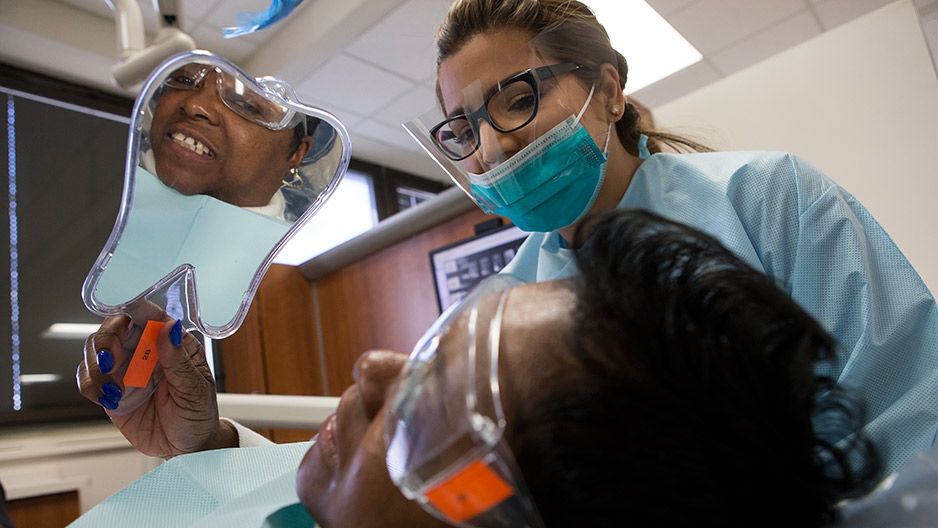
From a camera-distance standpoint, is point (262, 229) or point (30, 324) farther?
point (30, 324)

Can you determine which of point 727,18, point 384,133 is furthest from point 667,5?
point 384,133

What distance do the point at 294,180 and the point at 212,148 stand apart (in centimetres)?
16

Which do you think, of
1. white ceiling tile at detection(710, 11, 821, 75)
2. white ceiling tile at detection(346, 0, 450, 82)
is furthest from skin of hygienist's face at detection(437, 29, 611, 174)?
white ceiling tile at detection(710, 11, 821, 75)

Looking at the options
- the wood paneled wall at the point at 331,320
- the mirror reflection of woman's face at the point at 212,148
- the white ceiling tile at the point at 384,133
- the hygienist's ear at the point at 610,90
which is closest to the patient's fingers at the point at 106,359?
the mirror reflection of woman's face at the point at 212,148

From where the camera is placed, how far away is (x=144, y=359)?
1.01 m

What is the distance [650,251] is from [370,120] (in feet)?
14.0

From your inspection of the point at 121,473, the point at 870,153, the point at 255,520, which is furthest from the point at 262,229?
the point at 121,473

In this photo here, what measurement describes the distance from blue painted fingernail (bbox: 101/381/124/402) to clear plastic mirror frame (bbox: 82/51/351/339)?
104 millimetres

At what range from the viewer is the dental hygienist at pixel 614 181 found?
0.96 meters

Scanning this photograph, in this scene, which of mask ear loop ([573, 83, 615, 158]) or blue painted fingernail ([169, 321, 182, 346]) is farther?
mask ear loop ([573, 83, 615, 158])

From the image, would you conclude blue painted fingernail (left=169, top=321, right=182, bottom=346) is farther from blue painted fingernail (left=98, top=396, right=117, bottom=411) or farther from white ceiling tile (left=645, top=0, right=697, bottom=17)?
white ceiling tile (left=645, top=0, right=697, bottom=17)

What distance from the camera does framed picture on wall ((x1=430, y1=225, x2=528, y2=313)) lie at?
2.18 meters

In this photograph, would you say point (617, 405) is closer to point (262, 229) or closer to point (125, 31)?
point (262, 229)

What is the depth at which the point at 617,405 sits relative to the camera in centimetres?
56
